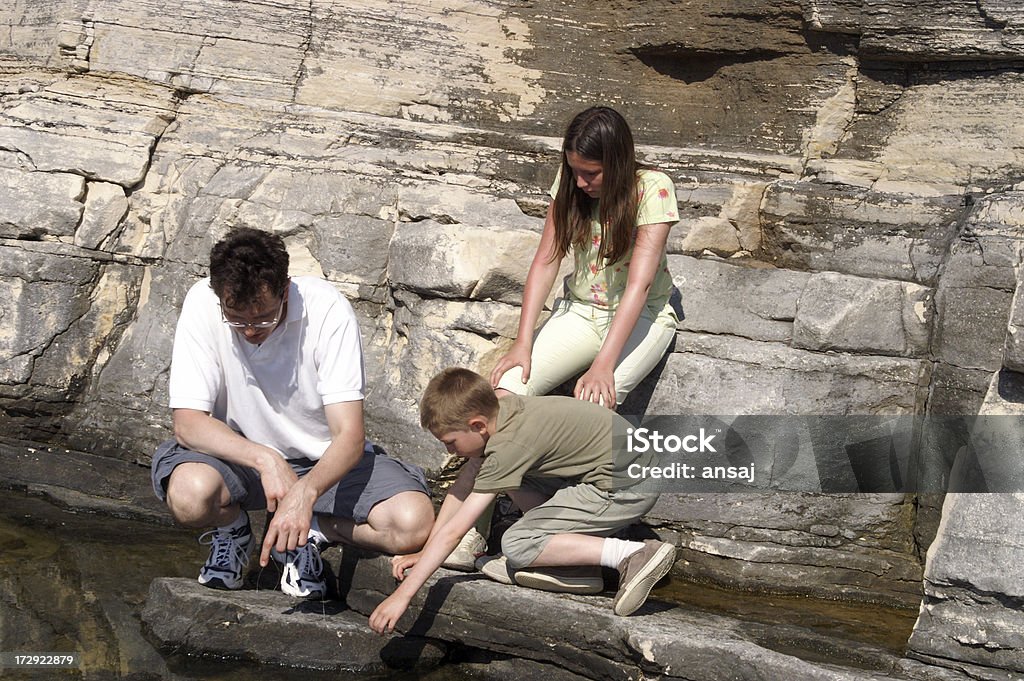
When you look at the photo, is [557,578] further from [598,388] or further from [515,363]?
[515,363]

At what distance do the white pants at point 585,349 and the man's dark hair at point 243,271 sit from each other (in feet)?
3.13

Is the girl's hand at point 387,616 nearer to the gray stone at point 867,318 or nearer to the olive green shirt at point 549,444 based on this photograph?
the olive green shirt at point 549,444

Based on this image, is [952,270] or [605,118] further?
[952,270]

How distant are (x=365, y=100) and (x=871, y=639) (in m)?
3.50

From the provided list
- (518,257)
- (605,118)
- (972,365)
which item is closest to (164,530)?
(518,257)

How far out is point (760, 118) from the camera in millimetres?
5633

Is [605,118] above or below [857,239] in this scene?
above

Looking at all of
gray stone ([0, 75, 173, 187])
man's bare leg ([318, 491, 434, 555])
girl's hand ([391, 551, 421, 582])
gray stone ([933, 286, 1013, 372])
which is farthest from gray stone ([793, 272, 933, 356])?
gray stone ([0, 75, 173, 187])

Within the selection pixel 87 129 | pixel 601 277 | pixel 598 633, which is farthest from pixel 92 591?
pixel 87 129

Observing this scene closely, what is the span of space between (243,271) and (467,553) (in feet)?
3.58

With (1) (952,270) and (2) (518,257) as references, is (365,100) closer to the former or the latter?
(2) (518,257)

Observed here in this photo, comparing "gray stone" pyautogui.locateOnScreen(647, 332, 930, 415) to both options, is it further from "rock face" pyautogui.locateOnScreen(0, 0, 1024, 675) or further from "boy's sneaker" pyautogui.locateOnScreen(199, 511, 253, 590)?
"boy's sneaker" pyautogui.locateOnScreen(199, 511, 253, 590)

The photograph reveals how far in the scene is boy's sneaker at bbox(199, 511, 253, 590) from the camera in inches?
136

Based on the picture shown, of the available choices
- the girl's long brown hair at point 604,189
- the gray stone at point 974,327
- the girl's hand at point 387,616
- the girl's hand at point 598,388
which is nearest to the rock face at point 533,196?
the gray stone at point 974,327
